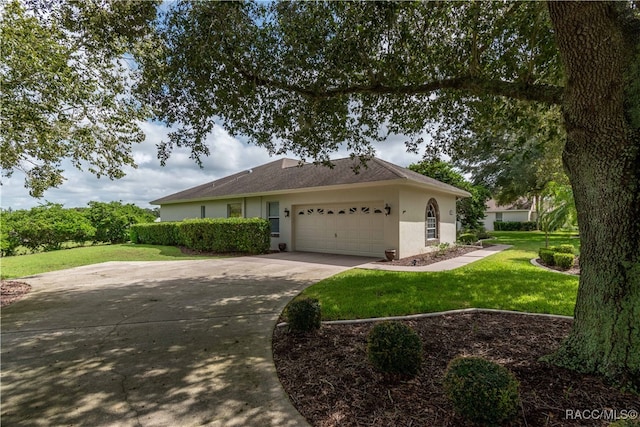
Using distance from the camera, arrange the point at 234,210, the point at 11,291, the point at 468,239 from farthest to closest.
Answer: the point at 234,210, the point at 468,239, the point at 11,291

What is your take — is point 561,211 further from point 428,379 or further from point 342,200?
point 428,379

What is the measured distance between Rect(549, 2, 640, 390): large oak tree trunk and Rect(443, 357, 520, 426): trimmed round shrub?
1.36 m

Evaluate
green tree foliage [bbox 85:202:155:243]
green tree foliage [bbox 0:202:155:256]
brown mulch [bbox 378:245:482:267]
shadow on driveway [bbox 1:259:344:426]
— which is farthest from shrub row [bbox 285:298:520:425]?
green tree foliage [bbox 85:202:155:243]

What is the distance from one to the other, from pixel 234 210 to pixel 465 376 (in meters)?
16.2

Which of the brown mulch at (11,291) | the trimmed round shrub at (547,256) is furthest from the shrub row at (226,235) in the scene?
the trimmed round shrub at (547,256)

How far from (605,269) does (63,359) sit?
242 inches

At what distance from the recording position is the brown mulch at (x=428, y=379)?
8.43 ft

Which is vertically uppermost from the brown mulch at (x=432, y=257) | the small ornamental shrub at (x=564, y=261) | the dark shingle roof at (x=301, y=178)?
the dark shingle roof at (x=301, y=178)

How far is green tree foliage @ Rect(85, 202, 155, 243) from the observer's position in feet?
63.0

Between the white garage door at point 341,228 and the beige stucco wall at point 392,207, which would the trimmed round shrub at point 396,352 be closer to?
the beige stucco wall at point 392,207

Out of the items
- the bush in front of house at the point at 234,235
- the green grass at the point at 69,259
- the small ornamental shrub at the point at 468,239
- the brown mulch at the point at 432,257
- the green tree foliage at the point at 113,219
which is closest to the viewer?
the green grass at the point at 69,259

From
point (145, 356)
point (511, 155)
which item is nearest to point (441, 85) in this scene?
point (511, 155)

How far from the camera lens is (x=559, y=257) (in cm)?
910

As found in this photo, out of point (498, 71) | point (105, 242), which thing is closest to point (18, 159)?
point (498, 71)
